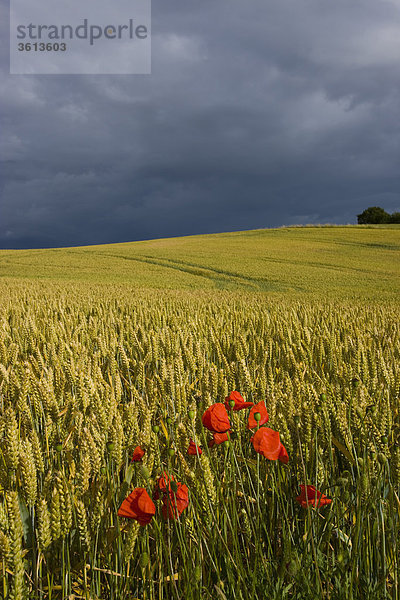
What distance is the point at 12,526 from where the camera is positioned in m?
0.68

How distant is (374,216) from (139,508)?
66.5m

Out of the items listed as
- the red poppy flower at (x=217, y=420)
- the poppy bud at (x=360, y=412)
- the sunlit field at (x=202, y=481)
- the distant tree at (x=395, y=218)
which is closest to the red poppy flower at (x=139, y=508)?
the sunlit field at (x=202, y=481)

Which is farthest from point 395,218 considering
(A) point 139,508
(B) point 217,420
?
(A) point 139,508

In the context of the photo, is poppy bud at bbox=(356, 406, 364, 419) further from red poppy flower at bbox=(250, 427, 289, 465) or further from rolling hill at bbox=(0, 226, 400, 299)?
rolling hill at bbox=(0, 226, 400, 299)

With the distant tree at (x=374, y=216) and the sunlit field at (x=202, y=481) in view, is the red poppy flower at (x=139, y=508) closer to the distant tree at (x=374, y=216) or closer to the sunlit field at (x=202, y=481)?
the sunlit field at (x=202, y=481)

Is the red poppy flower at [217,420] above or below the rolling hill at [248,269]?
below

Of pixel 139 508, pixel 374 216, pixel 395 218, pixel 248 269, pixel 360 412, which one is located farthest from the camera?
pixel 374 216

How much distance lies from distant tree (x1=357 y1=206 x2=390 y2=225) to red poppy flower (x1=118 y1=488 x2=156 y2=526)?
213 ft

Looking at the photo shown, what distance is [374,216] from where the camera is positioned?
59.4 metres

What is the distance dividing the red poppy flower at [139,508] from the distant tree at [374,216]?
213 feet

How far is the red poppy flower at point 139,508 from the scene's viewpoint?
0.77 m

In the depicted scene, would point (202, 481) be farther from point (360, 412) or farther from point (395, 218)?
point (395, 218)

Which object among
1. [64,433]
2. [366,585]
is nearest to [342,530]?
[366,585]

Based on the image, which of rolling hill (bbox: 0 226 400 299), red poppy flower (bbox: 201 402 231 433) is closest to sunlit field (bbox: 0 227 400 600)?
red poppy flower (bbox: 201 402 231 433)
